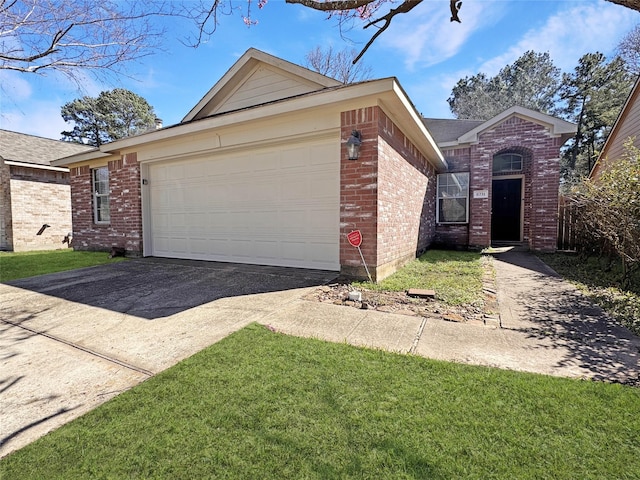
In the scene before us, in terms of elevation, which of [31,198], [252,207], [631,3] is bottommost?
[252,207]

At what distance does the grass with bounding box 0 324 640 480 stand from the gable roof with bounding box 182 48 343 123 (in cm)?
642

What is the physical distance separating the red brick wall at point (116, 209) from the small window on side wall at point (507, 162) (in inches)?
449

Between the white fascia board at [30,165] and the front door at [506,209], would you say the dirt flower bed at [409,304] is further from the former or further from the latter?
the white fascia board at [30,165]

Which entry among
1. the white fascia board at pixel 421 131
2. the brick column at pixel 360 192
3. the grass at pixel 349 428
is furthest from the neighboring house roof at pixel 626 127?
the grass at pixel 349 428

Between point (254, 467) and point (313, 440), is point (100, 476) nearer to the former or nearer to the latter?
point (254, 467)

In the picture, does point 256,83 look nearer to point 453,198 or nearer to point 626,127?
point 453,198

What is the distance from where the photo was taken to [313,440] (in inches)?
61.7

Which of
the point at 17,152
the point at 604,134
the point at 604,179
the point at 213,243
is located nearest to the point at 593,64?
the point at 604,134

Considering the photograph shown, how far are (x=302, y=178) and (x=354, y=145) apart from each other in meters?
1.43

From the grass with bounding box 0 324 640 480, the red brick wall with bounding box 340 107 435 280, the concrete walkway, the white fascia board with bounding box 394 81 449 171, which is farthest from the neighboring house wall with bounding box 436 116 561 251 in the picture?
the grass with bounding box 0 324 640 480

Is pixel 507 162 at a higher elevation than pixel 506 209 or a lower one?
higher

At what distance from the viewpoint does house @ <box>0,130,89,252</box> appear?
11367 mm

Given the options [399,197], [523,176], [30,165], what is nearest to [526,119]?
[523,176]

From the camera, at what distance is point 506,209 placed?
10930 millimetres
